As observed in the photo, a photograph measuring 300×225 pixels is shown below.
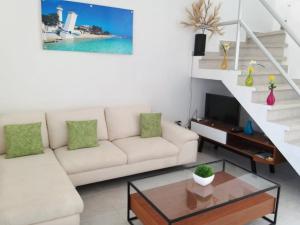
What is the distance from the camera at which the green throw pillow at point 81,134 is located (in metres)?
3.10

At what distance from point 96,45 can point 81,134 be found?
1.22 metres

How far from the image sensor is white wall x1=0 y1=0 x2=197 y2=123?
10.4 ft

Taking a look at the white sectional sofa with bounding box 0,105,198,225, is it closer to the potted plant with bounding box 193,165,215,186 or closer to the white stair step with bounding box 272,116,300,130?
the potted plant with bounding box 193,165,215,186

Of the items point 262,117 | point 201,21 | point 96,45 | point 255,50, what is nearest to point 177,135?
point 262,117

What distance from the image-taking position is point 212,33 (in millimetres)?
4402

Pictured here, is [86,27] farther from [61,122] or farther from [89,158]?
[89,158]

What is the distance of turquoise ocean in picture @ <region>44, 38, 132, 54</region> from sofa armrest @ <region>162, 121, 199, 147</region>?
1223 millimetres

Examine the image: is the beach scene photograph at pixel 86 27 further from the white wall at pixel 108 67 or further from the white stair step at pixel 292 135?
the white stair step at pixel 292 135

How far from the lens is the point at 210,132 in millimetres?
4062

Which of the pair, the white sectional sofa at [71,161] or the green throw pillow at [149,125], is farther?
the green throw pillow at [149,125]

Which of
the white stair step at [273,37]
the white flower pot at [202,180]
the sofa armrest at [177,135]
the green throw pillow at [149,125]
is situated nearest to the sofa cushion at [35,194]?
the white flower pot at [202,180]

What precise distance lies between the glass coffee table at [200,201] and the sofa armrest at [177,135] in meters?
0.76

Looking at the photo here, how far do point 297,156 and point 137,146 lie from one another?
1765 mm

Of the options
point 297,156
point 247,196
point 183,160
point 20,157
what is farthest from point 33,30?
point 297,156
